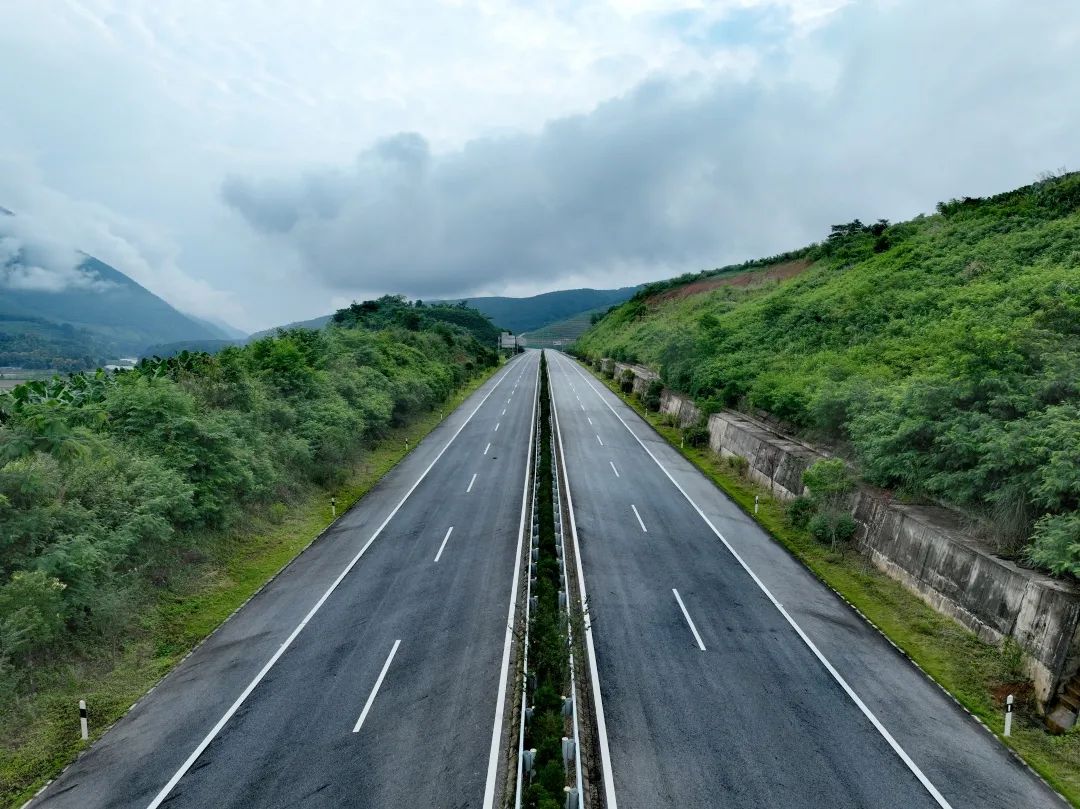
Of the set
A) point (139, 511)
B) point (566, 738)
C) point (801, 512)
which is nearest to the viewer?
point (566, 738)

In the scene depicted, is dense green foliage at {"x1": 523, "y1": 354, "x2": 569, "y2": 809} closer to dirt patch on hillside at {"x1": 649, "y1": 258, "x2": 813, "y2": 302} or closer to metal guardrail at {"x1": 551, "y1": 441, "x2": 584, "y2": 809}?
metal guardrail at {"x1": 551, "y1": 441, "x2": 584, "y2": 809}

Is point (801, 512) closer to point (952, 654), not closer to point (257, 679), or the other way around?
point (952, 654)

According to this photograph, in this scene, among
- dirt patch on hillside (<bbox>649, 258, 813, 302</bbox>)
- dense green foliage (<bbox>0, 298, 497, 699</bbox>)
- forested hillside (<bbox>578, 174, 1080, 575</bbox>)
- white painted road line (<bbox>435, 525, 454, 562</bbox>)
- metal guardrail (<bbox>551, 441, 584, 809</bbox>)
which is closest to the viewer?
metal guardrail (<bbox>551, 441, 584, 809</bbox>)

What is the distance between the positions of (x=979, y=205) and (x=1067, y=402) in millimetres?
46055

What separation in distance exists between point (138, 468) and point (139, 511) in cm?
186

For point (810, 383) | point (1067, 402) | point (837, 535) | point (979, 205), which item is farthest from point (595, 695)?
point (979, 205)

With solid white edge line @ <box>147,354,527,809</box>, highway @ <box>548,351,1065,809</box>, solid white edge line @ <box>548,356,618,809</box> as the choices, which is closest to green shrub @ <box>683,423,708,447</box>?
highway @ <box>548,351,1065,809</box>

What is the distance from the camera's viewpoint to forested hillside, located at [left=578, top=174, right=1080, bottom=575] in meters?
15.7

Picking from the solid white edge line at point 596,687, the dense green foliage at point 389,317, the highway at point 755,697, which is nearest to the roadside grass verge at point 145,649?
the solid white edge line at point 596,687

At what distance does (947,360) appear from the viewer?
23.3 m

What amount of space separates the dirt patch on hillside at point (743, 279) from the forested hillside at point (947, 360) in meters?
19.2

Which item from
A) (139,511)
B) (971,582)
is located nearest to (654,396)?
(971,582)

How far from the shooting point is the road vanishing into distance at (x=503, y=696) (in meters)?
9.95

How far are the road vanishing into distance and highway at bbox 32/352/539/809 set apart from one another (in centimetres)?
5
